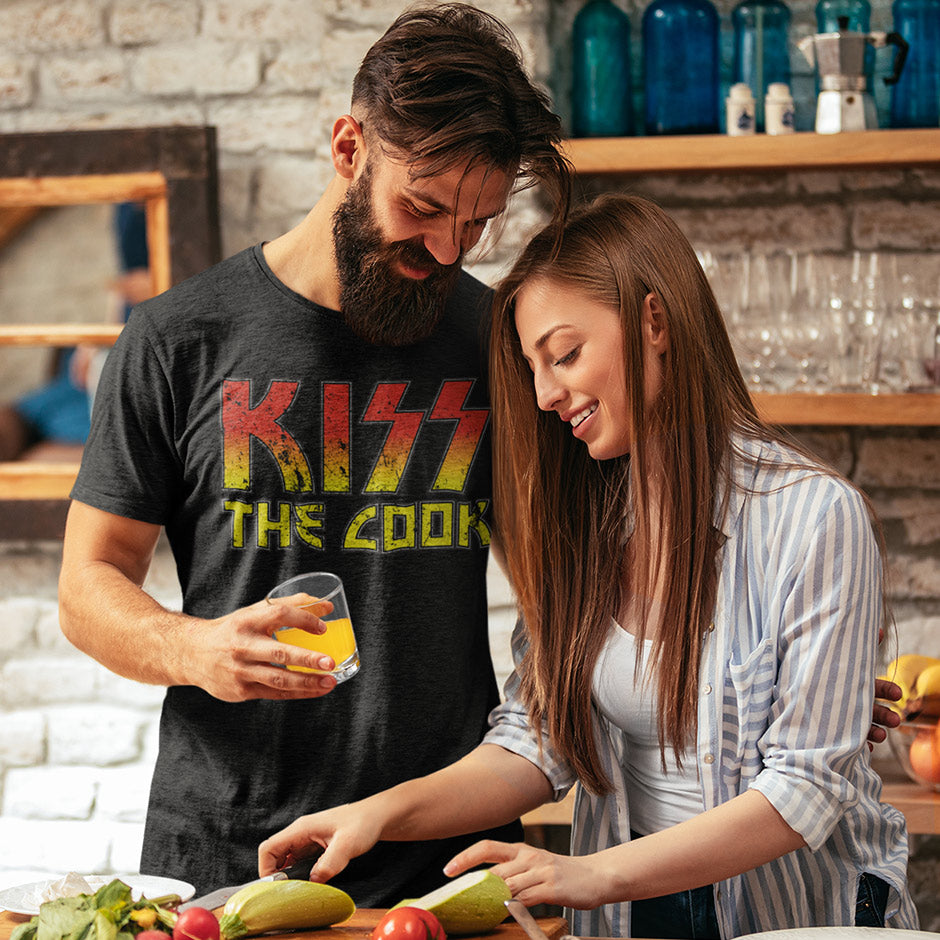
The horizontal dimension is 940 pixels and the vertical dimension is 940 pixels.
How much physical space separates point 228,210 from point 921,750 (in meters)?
1.99

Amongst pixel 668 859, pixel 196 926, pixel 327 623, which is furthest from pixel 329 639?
pixel 668 859

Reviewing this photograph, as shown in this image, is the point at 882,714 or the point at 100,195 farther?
the point at 100,195

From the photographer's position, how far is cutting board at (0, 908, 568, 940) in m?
1.19

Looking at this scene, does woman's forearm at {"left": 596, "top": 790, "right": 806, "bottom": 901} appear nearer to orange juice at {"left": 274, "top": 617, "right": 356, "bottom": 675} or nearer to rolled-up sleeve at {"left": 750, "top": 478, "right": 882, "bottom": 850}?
rolled-up sleeve at {"left": 750, "top": 478, "right": 882, "bottom": 850}

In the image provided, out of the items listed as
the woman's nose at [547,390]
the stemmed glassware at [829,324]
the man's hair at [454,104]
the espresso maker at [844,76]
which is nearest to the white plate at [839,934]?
the woman's nose at [547,390]

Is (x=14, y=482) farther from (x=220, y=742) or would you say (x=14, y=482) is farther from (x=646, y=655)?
(x=646, y=655)

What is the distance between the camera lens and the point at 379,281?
156 cm

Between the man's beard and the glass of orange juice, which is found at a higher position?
the man's beard

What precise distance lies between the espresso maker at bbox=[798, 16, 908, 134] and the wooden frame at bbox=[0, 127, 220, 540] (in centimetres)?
142

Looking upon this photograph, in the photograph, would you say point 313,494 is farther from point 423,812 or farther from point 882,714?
point 882,714

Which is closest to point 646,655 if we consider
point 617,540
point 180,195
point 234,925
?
point 617,540

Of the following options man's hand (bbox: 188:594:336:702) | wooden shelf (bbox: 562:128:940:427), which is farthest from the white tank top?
wooden shelf (bbox: 562:128:940:427)

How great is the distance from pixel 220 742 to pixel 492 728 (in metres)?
0.39

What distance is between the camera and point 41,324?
2939mm
